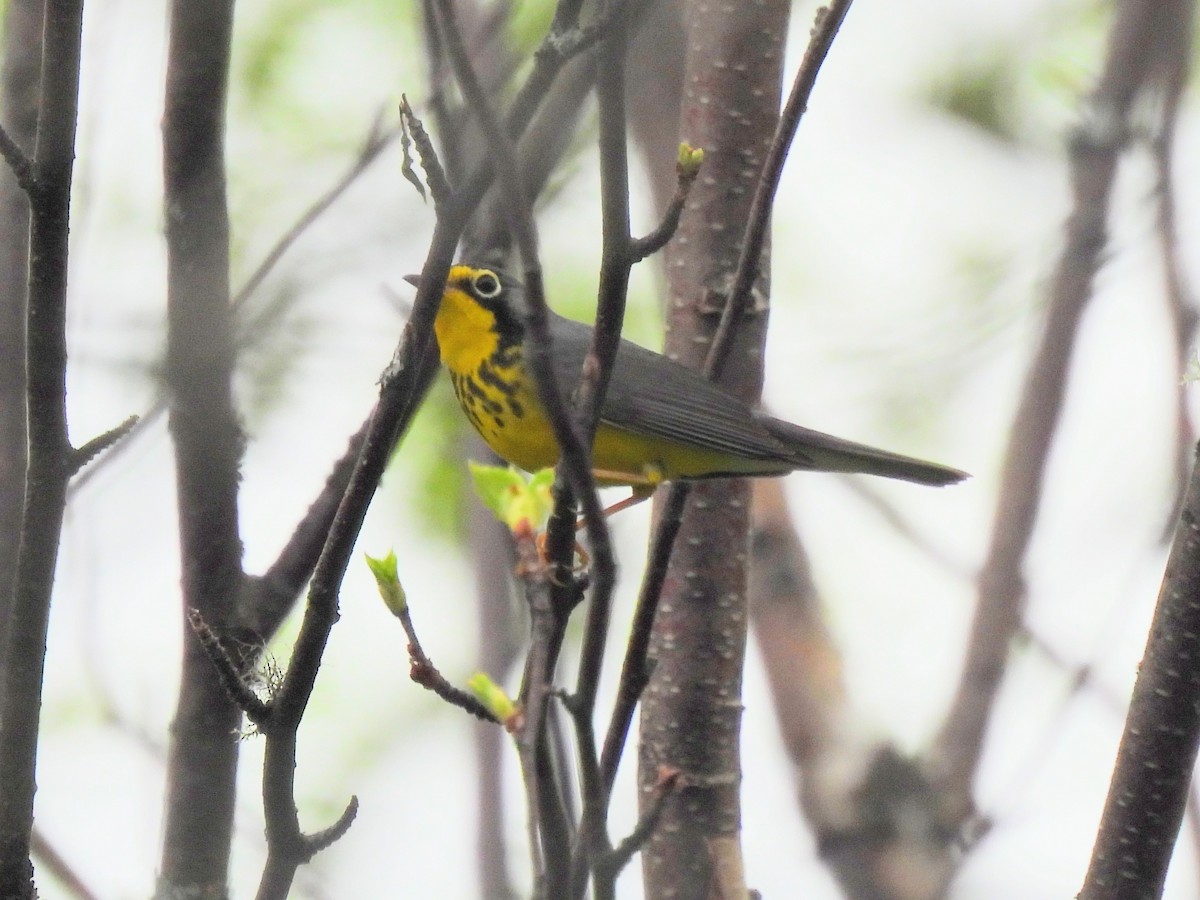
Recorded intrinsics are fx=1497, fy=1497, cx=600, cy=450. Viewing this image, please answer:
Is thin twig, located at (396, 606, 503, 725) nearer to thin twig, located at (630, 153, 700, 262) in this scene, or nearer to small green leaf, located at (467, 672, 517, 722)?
small green leaf, located at (467, 672, 517, 722)

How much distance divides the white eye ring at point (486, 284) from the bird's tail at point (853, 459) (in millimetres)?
1175

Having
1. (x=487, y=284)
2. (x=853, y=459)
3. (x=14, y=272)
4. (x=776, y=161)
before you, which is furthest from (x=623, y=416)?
(x=776, y=161)

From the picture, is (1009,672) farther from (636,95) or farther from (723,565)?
(636,95)

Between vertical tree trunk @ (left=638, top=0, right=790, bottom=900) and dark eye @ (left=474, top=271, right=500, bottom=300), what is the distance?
71 cm

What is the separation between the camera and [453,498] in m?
8.23

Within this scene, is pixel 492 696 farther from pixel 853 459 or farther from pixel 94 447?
pixel 853 459

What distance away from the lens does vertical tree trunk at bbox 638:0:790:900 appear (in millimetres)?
4293

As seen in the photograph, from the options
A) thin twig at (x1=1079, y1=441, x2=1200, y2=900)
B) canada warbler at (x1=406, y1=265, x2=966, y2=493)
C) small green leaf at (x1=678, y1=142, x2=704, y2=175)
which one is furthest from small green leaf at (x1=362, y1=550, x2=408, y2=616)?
canada warbler at (x1=406, y1=265, x2=966, y2=493)

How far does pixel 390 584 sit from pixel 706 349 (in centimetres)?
223

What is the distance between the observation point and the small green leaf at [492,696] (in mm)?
2289

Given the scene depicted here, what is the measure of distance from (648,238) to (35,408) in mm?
1181

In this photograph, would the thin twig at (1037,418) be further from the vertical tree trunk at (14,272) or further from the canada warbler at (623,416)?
the vertical tree trunk at (14,272)

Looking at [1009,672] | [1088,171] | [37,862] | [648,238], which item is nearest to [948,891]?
[1009,672]

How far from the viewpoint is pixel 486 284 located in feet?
17.1
